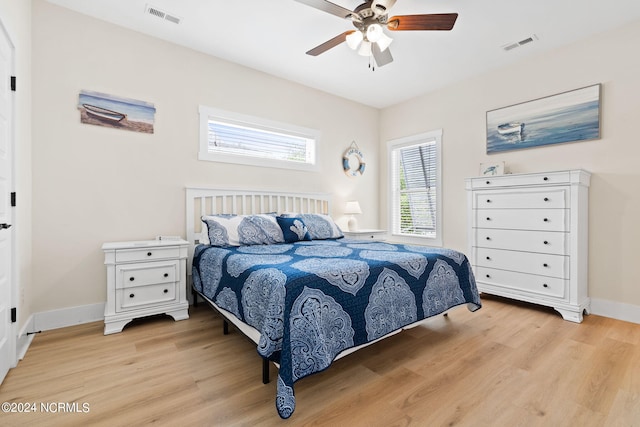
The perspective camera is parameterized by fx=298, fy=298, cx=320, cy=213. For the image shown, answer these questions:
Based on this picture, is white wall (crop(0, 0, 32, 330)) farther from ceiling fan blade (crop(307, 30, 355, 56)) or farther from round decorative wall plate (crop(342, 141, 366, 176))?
round decorative wall plate (crop(342, 141, 366, 176))

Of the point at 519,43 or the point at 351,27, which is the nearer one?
the point at 351,27

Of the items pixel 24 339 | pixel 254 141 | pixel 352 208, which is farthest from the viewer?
pixel 352 208

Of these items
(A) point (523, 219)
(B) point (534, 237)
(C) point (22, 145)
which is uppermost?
(C) point (22, 145)

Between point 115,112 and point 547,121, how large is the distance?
4.43m

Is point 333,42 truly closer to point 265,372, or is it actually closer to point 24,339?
point 265,372

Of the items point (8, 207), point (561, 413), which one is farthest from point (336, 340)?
point (8, 207)

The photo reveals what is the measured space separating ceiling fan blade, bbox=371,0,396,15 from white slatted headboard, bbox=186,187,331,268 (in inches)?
89.7

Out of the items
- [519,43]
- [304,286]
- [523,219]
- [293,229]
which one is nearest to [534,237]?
[523,219]

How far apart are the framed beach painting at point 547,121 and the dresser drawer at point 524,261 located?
4.12 ft

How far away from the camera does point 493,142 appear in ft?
12.0

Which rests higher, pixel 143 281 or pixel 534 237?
pixel 534 237

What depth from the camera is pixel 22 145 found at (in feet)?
7.16

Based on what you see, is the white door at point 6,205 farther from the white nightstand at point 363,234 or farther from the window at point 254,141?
the white nightstand at point 363,234

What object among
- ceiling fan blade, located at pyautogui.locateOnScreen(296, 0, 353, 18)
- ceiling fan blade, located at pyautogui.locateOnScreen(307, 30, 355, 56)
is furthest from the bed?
ceiling fan blade, located at pyautogui.locateOnScreen(296, 0, 353, 18)
